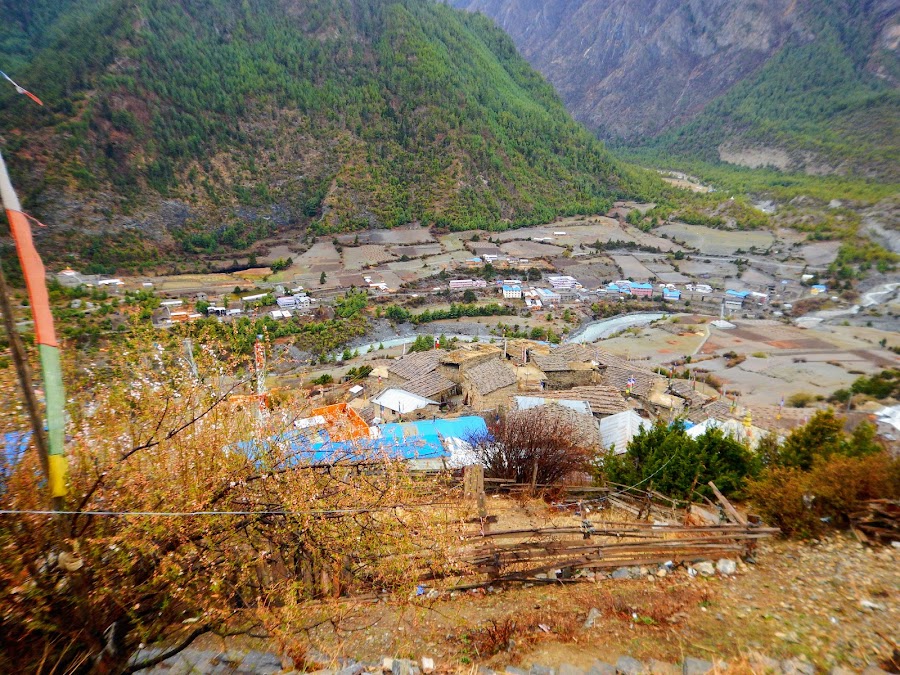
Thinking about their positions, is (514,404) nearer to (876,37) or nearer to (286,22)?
(286,22)

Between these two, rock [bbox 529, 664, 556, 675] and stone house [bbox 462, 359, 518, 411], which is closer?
rock [bbox 529, 664, 556, 675]

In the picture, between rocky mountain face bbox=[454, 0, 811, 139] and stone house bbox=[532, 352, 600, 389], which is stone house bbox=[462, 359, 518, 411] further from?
rocky mountain face bbox=[454, 0, 811, 139]

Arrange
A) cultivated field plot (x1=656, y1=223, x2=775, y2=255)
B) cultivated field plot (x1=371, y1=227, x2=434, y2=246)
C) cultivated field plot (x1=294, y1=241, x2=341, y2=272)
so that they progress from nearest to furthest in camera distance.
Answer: cultivated field plot (x1=294, y1=241, x2=341, y2=272) → cultivated field plot (x1=656, y1=223, x2=775, y2=255) → cultivated field plot (x1=371, y1=227, x2=434, y2=246)

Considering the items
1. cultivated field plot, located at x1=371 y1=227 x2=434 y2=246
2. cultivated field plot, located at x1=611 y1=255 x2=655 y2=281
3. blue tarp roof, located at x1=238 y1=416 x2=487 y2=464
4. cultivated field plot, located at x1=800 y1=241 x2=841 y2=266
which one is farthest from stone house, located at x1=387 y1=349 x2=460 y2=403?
cultivated field plot, located at x1=800 y1=241 x2=841 y2=266

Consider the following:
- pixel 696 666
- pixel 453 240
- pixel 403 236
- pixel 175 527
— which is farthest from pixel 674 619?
pixel 403 236

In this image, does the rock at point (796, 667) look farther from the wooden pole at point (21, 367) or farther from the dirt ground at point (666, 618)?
the wooden pole at point (21, 367)

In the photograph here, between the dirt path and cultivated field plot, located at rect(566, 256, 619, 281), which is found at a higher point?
cultivated field plot, located at rect(566, 256, 619, 281)

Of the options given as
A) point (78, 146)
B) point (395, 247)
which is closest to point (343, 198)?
point (395, 247)
